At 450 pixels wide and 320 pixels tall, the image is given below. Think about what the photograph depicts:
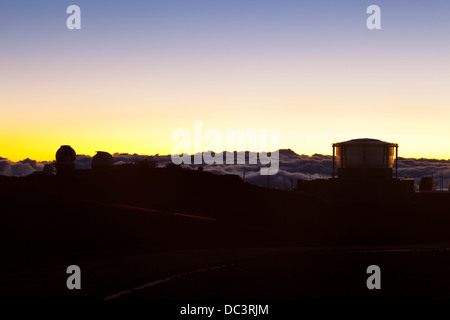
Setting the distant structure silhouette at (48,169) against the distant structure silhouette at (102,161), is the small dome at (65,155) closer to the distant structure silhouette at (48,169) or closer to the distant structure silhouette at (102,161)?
the distant structure silhouette at (102,161)

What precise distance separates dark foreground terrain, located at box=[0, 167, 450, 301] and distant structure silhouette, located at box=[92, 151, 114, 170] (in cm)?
1552

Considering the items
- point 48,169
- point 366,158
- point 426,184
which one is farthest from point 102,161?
point 426,184

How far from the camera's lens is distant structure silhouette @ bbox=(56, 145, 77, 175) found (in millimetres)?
91125

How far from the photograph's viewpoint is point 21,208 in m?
37.2

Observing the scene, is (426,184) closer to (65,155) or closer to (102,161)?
(102,161)

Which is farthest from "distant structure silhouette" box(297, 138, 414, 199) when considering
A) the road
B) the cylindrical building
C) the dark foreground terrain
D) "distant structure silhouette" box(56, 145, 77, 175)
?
the road

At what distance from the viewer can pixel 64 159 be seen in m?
91.4

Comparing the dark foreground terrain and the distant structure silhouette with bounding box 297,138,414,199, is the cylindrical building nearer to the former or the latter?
the distant structure silhouette with bounding box 297,138,414,199

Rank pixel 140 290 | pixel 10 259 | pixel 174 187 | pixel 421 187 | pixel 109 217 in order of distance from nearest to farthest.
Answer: pixel 140 290, pixel 10 259, pixel 109 217, pixel 174 187, pixel 421 187

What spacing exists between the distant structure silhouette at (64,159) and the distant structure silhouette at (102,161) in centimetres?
372
